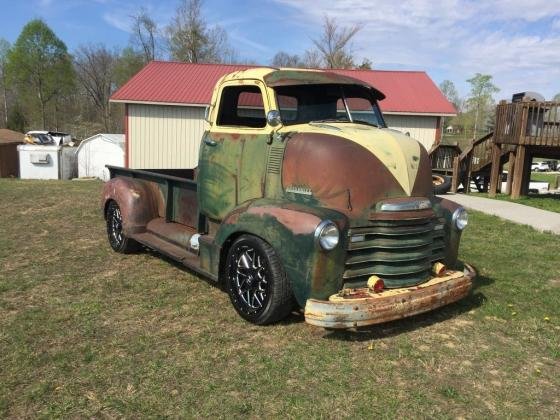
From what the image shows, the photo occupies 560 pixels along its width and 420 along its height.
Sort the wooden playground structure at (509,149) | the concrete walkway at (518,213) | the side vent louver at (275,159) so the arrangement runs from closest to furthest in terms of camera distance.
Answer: the side vent louver at (275,159)
the concrete walkway at (518,213)
the wooden playground structure at (509,149)

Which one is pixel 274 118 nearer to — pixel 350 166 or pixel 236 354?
pixel 350 166

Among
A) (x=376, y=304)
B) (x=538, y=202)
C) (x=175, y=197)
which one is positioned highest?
(x=175, y=197)

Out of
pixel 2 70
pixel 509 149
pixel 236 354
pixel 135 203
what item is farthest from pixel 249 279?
pixel 2 70

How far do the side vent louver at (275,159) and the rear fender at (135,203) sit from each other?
2536 mm

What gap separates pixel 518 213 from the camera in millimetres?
11703

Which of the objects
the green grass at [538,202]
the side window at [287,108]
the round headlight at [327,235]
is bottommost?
the green grass at [538,202]

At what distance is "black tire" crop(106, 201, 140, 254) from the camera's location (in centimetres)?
693

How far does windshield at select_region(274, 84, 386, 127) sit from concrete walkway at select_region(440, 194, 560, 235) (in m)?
6.11

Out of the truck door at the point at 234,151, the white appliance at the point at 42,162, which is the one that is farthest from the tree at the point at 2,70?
the truck door at the point at 234,151

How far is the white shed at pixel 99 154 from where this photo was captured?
23.0 m

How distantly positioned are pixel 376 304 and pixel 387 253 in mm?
518

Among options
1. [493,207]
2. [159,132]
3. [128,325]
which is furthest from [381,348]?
[159,132]

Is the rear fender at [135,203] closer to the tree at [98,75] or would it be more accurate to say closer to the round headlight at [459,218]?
the round headlight at [459,218]

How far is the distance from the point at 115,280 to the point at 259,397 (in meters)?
3.03
